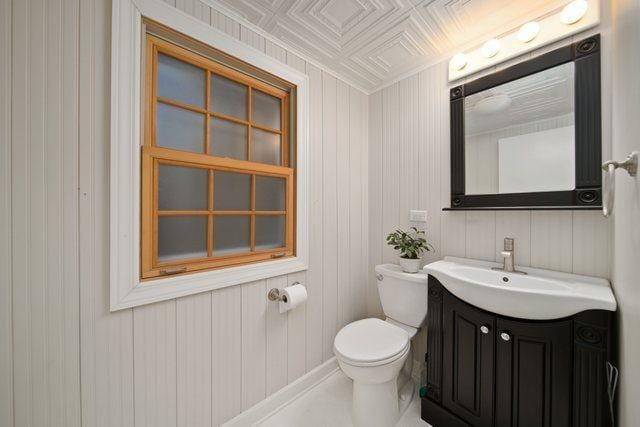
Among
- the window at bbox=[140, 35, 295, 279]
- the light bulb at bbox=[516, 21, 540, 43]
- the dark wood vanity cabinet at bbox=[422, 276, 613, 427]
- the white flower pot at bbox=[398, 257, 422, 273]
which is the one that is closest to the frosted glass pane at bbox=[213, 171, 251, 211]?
the window at bbox=[140, 35, 295, 279]

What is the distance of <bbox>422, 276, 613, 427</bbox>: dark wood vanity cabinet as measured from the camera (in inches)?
35.1

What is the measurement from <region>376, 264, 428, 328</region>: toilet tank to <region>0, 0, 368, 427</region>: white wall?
3.29 feet

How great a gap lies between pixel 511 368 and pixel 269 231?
4.69 ft

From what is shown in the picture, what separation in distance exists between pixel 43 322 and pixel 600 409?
2.06 metres

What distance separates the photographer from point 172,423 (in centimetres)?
110

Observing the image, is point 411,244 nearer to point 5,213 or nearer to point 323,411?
point 323,411

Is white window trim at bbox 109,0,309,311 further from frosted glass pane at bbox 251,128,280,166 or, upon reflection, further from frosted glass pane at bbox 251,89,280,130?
frosted glass pane at bbox 251,128,280,166

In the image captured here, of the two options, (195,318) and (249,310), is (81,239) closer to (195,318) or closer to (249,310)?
(195,318)

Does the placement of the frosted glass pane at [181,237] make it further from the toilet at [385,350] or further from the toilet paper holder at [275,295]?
the toilet at [385,350]

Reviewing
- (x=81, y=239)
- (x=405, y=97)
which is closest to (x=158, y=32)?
(x=81, y=239)

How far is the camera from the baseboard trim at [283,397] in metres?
1.32

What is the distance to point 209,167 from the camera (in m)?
1.25

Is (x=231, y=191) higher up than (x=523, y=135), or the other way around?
(x=523, y=135)

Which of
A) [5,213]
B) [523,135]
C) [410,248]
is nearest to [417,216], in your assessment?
[410,248]
